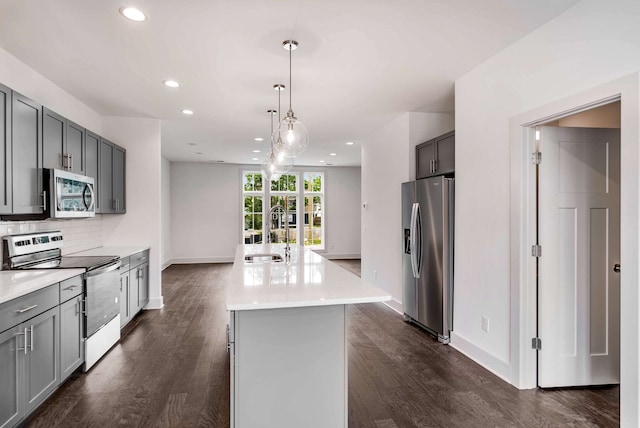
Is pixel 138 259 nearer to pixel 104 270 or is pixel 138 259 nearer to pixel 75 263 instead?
pixel 104 270

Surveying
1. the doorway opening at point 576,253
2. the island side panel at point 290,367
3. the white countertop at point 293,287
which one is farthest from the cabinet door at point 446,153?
the island side panel at point 290,367

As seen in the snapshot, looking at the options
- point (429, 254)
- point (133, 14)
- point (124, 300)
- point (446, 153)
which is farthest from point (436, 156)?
point (124, 300)

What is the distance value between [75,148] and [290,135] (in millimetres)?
2271

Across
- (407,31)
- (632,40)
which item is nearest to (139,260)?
(407,31)

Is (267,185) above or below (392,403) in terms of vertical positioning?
above

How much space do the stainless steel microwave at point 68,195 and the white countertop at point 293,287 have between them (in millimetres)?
1720

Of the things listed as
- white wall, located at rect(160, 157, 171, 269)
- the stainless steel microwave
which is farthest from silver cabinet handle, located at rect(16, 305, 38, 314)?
white wall, located at rect(160, 157, 171, 269)

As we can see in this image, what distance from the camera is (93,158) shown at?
13.3ft

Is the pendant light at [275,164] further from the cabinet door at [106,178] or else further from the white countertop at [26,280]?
the white countertop at [26,280]

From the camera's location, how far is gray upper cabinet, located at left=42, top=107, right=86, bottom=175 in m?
3.11

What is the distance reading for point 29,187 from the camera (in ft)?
9.45

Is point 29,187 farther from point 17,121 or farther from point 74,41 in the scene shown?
point 74,41

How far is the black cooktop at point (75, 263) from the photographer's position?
308cm

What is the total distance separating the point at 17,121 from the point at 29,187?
510mm
